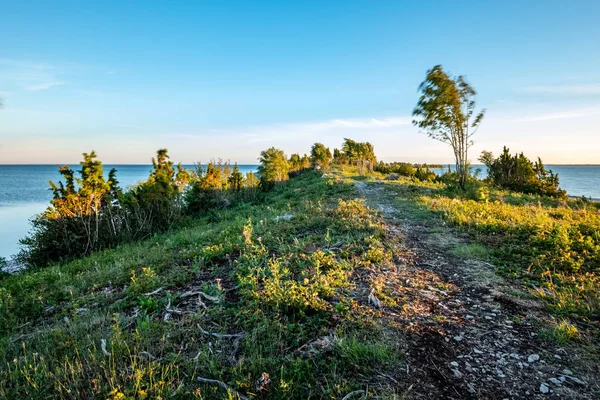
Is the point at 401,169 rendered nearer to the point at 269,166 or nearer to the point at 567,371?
the point at 269,166

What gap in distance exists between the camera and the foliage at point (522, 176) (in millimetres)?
18719

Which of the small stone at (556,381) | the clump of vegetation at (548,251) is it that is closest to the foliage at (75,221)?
the clump of vegetation at (548,251)

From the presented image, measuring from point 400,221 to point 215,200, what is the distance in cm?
1504

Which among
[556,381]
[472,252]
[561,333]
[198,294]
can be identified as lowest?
[556,381]

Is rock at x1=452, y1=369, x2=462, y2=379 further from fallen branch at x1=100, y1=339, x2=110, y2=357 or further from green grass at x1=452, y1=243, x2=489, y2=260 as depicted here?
green grass at x1=452, y1=243, x2=489, y2=260

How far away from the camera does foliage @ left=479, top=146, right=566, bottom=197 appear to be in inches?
737

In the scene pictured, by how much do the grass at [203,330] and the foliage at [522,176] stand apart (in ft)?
60.1

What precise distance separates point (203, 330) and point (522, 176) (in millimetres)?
24179

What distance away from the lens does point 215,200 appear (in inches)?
834

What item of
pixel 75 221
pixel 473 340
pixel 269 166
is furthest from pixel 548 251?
pixel 269 166

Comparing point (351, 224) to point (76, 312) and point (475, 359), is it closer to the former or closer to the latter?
point (475, 359)

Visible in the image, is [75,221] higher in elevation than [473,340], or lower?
higher

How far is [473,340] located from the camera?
3.56 metres

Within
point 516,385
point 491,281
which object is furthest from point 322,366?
point 491,281
